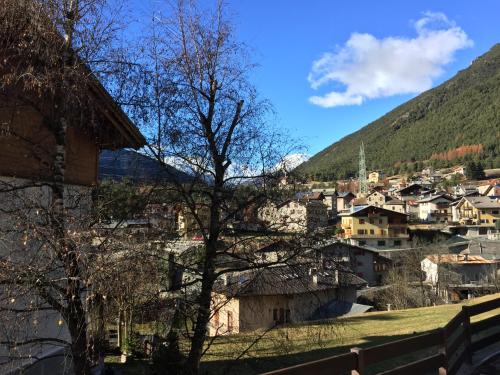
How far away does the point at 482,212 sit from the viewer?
9762 centimetres

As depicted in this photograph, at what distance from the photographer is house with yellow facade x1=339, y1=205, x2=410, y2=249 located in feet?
266

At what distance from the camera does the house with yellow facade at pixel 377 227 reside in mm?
81188

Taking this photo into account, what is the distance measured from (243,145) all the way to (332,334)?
4.03 metres

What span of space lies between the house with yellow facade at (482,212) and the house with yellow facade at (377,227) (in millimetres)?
23191

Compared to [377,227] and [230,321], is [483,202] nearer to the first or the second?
[377,227]

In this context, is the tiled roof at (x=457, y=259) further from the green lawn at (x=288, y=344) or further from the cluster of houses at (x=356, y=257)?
the green lawn at (x=288, y=344)

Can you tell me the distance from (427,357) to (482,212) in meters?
101

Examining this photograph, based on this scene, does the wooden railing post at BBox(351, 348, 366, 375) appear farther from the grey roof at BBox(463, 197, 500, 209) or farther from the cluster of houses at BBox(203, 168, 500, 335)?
the grey roof at BBox(463, 197, 500, 209)

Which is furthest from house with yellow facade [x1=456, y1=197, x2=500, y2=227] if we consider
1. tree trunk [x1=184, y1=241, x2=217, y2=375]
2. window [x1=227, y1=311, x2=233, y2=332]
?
tree trunk [x1=184, y1=241, x2=217, y2=375]

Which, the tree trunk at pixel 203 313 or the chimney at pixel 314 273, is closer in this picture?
the tree trunk at pixel 203 313

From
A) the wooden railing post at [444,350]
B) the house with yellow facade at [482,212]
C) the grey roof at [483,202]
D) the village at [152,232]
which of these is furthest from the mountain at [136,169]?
the grey roof at [483,202]

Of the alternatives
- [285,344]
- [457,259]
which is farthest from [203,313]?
[457,259]

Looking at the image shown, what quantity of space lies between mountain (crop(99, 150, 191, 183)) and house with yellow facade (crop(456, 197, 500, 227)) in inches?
3928

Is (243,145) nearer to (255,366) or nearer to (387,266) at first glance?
(255,366)
